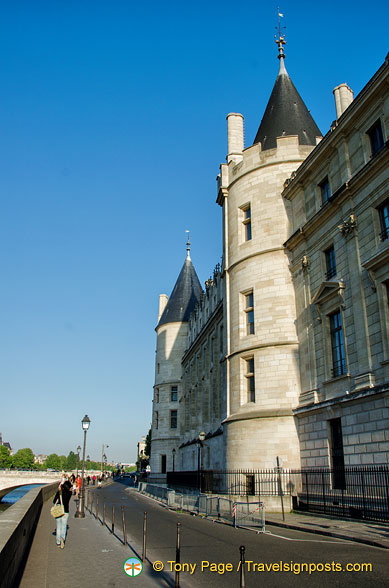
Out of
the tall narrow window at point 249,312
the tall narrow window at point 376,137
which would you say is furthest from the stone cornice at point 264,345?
the tall narrow window at point 376,137

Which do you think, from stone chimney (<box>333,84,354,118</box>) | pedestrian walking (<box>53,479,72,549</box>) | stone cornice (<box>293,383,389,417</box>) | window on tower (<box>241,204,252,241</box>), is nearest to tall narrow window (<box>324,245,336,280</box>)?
stone cornice (<box>293,383,389,417</box>)

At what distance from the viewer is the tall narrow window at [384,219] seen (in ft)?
56.1

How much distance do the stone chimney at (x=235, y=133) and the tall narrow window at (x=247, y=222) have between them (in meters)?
4.48

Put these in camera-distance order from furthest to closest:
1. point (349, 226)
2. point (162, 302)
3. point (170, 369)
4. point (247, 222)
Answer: point (162, 302) → point (170, 369) → point (247, 222) → point (349, 226)

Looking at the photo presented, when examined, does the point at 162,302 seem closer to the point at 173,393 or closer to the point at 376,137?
the point at 173,393

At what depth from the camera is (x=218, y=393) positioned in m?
35.9

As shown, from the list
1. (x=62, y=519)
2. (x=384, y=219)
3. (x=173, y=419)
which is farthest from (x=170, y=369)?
(x=62, y=519)

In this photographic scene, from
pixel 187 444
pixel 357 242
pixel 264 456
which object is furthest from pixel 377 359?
pixel 187 444

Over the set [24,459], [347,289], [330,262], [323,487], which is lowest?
[24,459]

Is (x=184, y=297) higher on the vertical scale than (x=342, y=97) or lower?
higher

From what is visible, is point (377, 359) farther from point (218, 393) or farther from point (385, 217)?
point (218, 393)

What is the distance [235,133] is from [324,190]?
9867mm

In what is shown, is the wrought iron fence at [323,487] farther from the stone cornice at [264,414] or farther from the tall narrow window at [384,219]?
the tall narrow window at [384,219]

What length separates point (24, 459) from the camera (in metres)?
166
